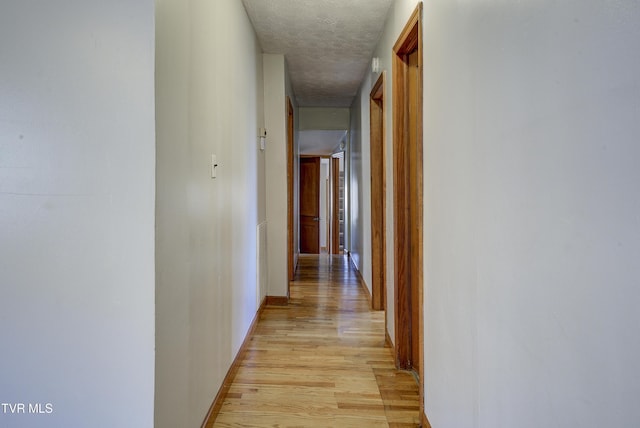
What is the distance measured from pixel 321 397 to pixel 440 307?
1.01 meters

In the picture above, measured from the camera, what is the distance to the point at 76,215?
130 cm

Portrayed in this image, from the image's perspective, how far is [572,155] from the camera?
0.75 metres

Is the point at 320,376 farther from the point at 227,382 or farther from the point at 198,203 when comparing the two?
the point at 198,203

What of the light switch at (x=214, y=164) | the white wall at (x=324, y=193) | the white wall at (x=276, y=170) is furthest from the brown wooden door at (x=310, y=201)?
the light switch at (x=214, y=164)

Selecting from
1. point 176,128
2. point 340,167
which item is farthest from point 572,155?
point 340,167

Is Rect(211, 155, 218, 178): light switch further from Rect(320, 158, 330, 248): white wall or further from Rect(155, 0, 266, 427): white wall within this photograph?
Rect(320, 158, 330, 248): white wall

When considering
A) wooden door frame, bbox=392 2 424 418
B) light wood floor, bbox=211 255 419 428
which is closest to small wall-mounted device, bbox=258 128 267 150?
wooden door frame, bbox=392 2 424 418

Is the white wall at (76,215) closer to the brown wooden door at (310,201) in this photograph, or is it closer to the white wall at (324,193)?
the brown wooden door at (310,201)

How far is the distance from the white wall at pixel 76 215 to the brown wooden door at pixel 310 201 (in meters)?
6.92

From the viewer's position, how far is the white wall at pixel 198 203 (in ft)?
4.44

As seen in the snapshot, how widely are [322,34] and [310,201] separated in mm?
5044

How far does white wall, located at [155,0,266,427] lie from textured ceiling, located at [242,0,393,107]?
0.43m

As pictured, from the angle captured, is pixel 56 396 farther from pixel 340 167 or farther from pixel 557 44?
pixel 340 167

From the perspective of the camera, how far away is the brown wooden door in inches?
324
